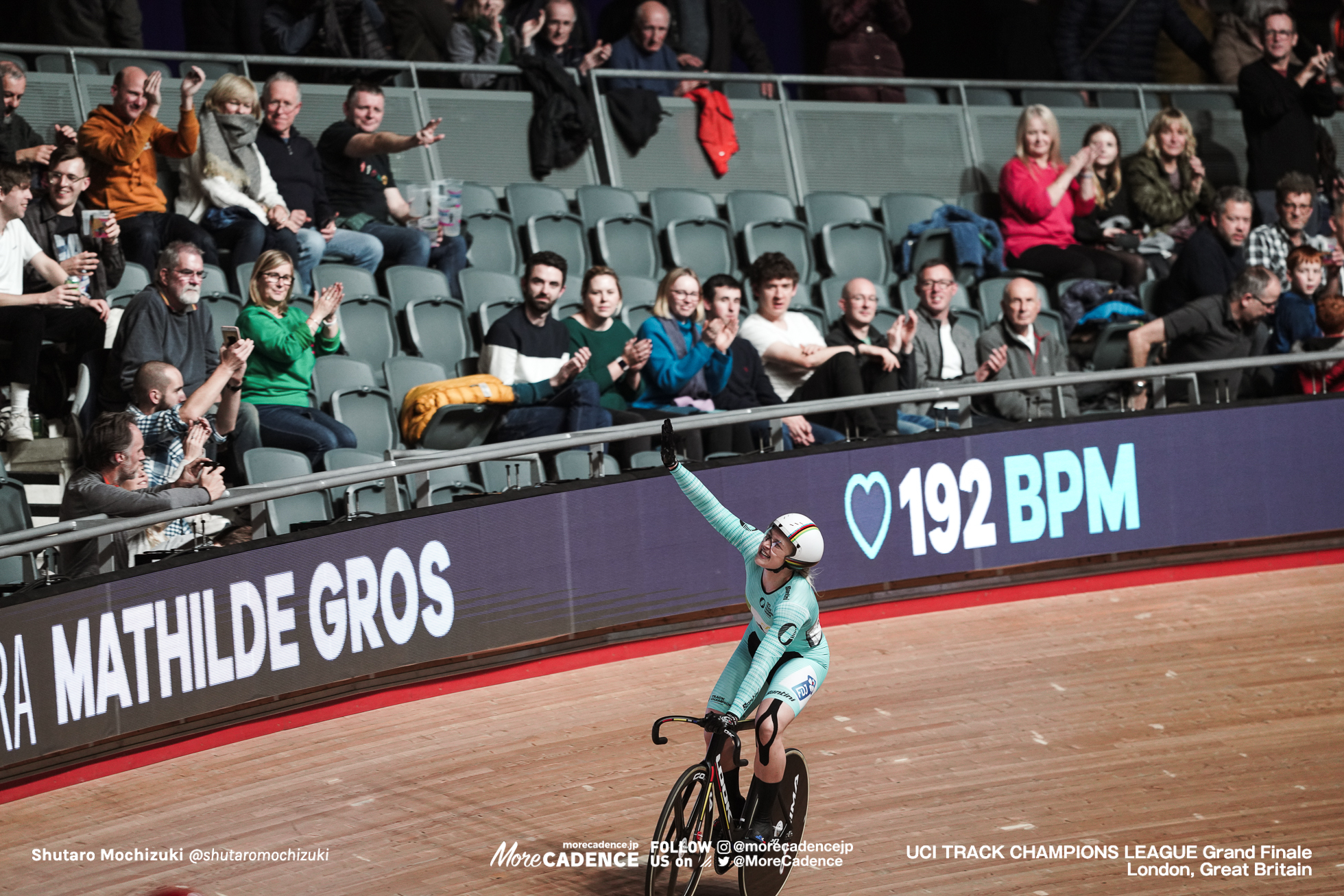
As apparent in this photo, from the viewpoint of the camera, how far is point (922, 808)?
6.11 metres

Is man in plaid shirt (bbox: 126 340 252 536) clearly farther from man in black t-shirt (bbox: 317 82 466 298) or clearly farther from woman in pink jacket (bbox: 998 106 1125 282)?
woman in pink jacket (bbox: 998 106 1125 282)

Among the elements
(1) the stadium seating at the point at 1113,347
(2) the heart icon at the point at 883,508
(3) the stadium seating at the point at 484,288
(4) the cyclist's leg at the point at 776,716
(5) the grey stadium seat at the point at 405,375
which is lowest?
(4) the cyclist's leg at the point at 776,716

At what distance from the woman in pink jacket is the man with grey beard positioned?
617cm

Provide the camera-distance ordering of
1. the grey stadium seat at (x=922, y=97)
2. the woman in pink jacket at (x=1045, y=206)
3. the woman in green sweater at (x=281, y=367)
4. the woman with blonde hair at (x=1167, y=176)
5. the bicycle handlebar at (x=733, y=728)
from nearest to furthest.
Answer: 1. the bicycle handlebar at (x=733, y=728)
2. the woman in green sweater at (x=281, y=367)
3. the woman in pink jacket at (x=1045, y=206)
4. the woman with blonde hair at (x=1167, y=176)
5. the grey stadium seat at (x=922, y=97)

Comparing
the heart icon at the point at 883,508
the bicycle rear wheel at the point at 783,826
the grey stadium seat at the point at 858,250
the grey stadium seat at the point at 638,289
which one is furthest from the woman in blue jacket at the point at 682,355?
the bicycle rear wheel at the point at 783,826

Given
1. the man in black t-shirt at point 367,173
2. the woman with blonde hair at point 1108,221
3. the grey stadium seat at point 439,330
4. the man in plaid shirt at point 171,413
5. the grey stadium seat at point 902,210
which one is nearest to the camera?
the man in plaid shirt at point 171,413

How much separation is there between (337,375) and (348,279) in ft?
2.85

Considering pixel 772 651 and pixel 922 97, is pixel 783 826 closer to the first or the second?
pixel 772 651

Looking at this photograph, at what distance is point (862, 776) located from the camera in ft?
21.4

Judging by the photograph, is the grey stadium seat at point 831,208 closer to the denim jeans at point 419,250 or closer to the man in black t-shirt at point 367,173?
the denim jeans at point 419,250

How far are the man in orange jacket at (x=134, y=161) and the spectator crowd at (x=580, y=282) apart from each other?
0.6 inches

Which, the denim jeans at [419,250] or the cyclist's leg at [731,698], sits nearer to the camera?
the cyclist's leg at [731,698]

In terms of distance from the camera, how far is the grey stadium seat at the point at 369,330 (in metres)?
8.95

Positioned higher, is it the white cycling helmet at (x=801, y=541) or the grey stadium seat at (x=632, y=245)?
the grey stadium seat at (x=632, y=245)
